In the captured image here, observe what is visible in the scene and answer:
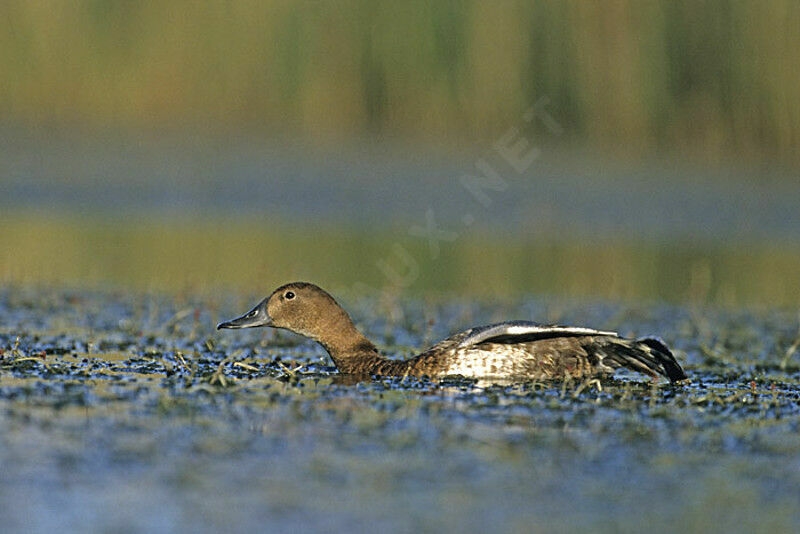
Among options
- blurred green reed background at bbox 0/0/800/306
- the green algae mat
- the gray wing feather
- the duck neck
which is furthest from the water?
the gray wing feather

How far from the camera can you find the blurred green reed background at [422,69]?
58.1 ft

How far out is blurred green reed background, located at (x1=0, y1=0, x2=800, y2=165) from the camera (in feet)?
58.1

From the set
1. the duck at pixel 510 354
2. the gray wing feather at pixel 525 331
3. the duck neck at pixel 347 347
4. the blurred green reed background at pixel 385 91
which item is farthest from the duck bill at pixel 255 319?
the blurred green reed background at pixel 385 91

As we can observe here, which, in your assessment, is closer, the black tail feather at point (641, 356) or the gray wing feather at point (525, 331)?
the gray wing feather at point (525, 331)

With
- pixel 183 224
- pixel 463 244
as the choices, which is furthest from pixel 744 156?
pixel 183 224

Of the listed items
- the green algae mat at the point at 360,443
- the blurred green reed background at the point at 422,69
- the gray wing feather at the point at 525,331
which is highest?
the blurred green reed background at the point at 422,69

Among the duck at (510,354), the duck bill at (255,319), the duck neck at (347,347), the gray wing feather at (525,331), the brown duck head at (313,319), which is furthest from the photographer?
the duck bill at (255,319)

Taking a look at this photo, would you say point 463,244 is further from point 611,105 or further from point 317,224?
point 611,105

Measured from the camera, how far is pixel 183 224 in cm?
1694

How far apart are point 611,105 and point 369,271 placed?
5349 millimetres

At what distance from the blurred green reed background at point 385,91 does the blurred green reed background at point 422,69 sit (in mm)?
23

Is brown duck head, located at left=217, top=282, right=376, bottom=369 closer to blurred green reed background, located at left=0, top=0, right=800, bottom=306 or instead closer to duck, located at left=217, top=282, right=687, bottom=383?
duck, located at left=217, top=282, right=687, bottom=383

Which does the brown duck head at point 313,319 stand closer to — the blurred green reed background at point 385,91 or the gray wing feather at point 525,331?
the gray wing feather at point 525,331

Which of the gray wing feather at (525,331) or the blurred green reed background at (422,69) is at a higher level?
the blurred green reed background at (422,69)
